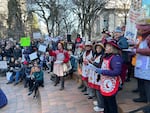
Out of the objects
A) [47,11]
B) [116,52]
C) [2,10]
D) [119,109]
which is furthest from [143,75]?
[2,10]

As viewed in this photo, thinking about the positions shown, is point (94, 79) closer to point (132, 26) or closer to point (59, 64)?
point (132, 26)

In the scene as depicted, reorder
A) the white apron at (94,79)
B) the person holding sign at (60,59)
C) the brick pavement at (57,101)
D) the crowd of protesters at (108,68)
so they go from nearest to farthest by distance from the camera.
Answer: the crowd of protesters at (108,68)
the white apron at (94,79)
the brick pavement at (57,101)
the person holding sign at (60,59)

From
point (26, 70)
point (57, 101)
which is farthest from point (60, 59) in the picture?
point (26, 70)

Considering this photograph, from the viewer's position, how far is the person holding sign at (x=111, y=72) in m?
4.73

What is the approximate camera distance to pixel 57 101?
24.7ft

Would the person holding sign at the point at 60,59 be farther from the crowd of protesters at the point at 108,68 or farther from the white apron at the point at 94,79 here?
the white apron at the point at 94,79

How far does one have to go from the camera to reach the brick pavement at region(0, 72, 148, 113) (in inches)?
241

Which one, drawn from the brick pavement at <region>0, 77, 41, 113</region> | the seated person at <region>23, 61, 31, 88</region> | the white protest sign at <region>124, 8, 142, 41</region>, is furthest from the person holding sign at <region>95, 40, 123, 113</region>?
the seated person at <region>23, 61, 31, 88</region>

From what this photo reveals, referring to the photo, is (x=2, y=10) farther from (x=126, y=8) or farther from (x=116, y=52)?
(x=116, y=52)

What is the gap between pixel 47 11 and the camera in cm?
2761

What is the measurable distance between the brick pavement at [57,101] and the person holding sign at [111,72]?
42 centimetres

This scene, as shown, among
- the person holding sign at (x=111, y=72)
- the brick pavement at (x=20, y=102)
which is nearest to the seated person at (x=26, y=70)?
the brick pavement at (x=20, y=102)

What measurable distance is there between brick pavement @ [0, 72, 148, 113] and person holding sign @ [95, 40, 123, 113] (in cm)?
42

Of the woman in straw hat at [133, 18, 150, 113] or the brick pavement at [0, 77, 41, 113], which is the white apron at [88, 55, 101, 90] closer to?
the woman in straw hat at [133, 18, 150, 113]
